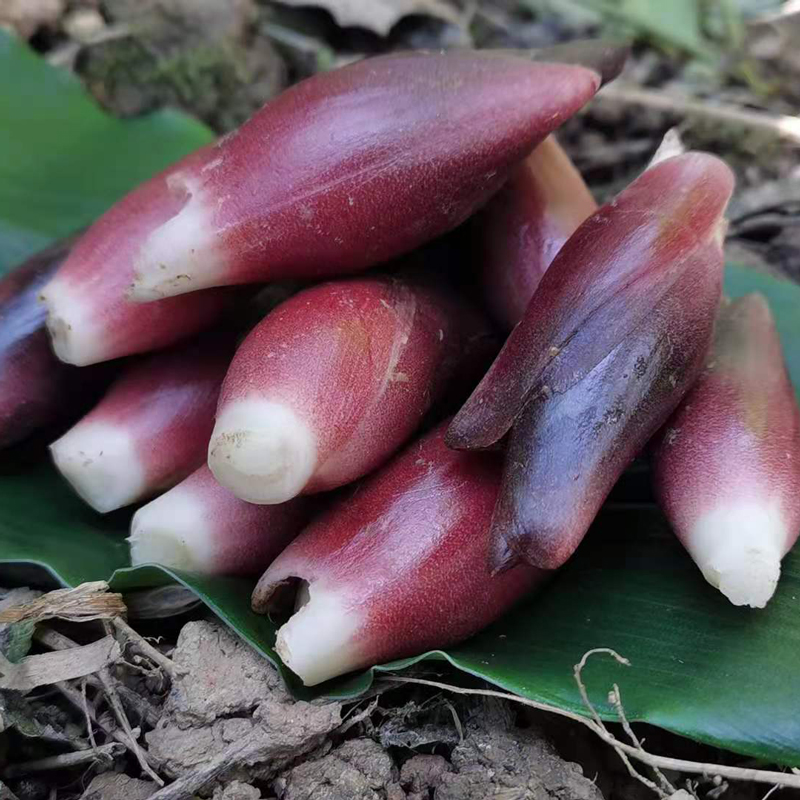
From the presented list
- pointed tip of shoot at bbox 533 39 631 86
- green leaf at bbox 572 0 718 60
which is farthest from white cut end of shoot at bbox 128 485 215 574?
green leaf at bbox 572 0 718 60

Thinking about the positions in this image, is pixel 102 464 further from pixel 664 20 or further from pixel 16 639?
pixel 664 20

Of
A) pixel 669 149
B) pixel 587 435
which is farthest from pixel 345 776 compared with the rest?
pixel 669 149

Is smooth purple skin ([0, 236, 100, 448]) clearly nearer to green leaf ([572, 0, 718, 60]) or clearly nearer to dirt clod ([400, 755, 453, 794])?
dirt clod ([400, 755, 453, 794])

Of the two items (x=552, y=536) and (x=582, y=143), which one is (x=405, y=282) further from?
(x=582, y=143)

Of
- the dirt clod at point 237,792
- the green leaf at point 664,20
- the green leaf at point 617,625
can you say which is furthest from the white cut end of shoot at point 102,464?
the green leaf at point 664,20

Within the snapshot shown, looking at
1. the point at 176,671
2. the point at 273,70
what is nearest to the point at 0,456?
the point at 176,671
